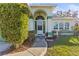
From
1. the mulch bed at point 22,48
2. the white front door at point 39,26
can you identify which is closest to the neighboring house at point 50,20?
the white front door at point 39,26

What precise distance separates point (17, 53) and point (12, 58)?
0.42 feet

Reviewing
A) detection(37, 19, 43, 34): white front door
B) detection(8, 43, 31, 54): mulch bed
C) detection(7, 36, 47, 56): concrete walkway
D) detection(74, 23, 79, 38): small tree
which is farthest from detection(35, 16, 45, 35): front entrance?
detection(74, 23, 79, 38): small tree

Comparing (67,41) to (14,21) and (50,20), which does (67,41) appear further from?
(14,21)

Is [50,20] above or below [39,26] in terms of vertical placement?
above

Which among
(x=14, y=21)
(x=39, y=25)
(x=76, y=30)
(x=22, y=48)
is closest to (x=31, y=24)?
(x=39, y=25)

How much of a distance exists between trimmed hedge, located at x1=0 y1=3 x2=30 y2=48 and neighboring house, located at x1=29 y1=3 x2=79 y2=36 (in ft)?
0.42

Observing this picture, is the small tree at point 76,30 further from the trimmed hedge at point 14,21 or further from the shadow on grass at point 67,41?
the trimmed hedge at point 14,21

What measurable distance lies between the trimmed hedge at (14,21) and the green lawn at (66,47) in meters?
0.57

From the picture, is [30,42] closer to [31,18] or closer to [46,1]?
[31,18]

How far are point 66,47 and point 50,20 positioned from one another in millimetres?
567

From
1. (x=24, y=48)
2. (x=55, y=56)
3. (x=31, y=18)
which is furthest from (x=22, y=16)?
(x=55, y=56)

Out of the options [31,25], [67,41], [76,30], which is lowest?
[67,41]

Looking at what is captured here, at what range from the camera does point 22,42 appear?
5.80 meters

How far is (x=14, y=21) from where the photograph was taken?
573 cm
